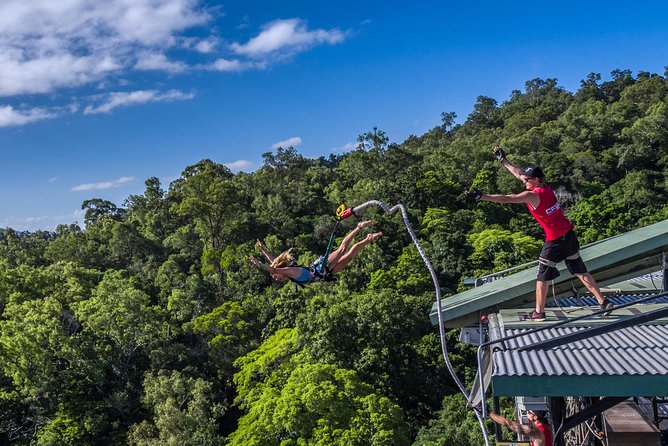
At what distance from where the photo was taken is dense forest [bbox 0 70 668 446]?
16.7 m

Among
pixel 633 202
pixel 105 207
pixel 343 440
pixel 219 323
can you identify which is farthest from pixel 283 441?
pixel 105 207

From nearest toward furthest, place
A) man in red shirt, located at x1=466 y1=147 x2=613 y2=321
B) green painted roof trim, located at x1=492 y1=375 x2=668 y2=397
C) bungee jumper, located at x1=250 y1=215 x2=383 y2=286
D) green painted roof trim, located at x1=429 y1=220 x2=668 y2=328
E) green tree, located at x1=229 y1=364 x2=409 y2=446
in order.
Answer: green painted roof trim, located at x1=492 y1=375 x2=668 y2=397
man in red shirt, located at x1=466 y1=147 x2=613 y2=321
green painted roof trim, located at x1=429 y1=220 x2=668 y2=328
bungee jumper, located at x1=250 y1=215 x2=383 y2=286
green tree, located at x1=229 y1=364 x2=409 y2=446

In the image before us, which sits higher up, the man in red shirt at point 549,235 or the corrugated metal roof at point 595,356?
the man in red shirt at point 549,235

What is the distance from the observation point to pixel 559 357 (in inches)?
149

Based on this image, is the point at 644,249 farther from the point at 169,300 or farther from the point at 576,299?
the point at 169,300

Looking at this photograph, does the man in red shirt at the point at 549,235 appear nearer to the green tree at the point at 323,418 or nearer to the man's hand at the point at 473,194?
the man's hand at the point at 473,194

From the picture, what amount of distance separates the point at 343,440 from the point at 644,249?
1071 centimetres

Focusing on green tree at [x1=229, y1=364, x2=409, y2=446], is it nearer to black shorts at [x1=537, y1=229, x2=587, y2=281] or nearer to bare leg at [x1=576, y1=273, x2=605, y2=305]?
bare leg at [x1=576, y1=273, x2=605, y2=305]

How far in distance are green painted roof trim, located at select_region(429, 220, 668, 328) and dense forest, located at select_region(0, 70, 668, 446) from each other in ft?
31.3

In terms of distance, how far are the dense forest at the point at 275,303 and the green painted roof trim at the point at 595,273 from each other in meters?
9.55

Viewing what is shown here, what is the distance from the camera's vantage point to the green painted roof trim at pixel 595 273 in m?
5.05

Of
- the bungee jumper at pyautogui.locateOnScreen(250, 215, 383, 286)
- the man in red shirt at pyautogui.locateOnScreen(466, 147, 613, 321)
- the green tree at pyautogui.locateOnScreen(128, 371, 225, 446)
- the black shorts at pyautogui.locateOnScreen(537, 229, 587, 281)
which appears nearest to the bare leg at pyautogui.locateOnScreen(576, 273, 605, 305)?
the man in red shirt at pyautogui.locateOnScreen(466, 147, 613, 321)

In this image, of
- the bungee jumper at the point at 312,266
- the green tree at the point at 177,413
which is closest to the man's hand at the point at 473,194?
the bungee jumper at the point at 312,266

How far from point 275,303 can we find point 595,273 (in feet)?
61.0
